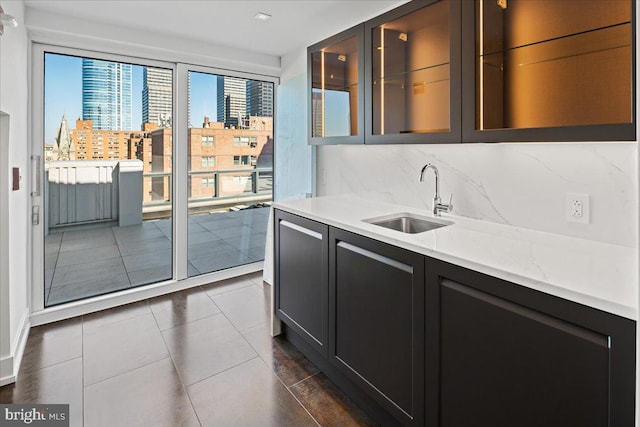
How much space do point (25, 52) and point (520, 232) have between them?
3.45 meters

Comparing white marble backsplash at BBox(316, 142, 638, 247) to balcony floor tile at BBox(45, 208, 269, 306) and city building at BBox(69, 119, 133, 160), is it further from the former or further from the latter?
city building at BBox(69, 119, 133, 160)

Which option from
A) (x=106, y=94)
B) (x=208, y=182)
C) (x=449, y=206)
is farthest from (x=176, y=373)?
(x=106, y=94)

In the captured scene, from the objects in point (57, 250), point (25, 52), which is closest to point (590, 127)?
point (25, 52)

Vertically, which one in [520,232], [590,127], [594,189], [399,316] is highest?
[590,127]

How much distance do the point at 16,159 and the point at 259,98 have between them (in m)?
2.29

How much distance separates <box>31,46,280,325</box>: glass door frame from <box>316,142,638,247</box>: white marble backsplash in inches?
75.4

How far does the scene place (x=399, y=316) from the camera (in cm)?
162

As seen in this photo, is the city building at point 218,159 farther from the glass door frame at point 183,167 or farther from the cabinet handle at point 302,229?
the cabinet handle at point 302,229

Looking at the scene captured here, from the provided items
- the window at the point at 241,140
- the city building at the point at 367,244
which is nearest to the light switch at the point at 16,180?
the city building at the point at 367,244

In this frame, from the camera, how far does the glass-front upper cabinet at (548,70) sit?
1.29m

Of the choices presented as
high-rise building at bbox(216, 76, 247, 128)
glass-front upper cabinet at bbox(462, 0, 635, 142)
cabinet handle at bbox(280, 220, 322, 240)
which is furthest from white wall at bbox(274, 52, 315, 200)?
glass-front upper cabinet at bbox(462, 0, 635, 142)

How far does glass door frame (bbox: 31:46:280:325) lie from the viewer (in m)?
2.76

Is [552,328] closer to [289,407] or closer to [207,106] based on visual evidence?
[289,407]

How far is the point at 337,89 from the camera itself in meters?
2.63
